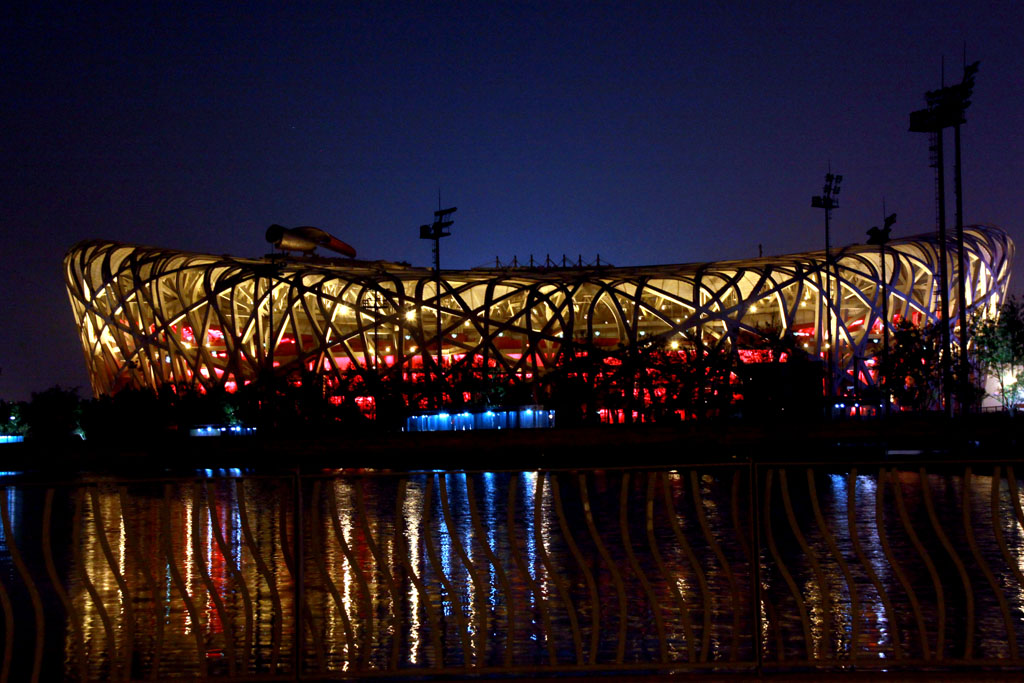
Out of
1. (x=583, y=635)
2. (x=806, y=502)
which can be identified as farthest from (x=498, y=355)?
(x=583, y=635)

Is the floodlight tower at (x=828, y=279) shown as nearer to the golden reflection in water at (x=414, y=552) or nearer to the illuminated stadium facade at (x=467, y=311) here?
the illuminated stadium facade at (x=467, y=311)

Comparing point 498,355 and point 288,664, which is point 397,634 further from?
point 498,355

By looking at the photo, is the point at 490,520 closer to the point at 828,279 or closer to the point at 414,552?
the point at 414,552

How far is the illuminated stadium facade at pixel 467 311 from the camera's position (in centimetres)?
5606

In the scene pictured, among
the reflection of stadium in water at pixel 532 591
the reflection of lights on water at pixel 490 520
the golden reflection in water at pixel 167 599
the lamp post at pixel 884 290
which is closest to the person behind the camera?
the reflection of stadium in water at pixel 532 591

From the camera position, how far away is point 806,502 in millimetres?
18219

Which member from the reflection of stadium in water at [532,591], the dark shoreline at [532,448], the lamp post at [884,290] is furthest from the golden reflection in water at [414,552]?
the lamp post at [884,290]

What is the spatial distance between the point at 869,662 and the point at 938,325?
49.5 m

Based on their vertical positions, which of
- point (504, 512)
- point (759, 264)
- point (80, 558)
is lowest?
point (504, 512)

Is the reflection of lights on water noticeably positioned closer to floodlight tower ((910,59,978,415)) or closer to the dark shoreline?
the dark shoreline

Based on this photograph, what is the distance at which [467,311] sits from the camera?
57.2m

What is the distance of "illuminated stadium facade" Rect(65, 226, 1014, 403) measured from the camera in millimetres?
56062

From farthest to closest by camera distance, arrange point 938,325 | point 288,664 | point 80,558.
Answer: point 938,325 < point 288,664 < point 80,558

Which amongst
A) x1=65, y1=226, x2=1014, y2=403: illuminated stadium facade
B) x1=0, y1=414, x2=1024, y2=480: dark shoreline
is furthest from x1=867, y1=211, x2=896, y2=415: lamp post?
x1=0, y1=414, x2=1024, y2=480: dark shoreline
